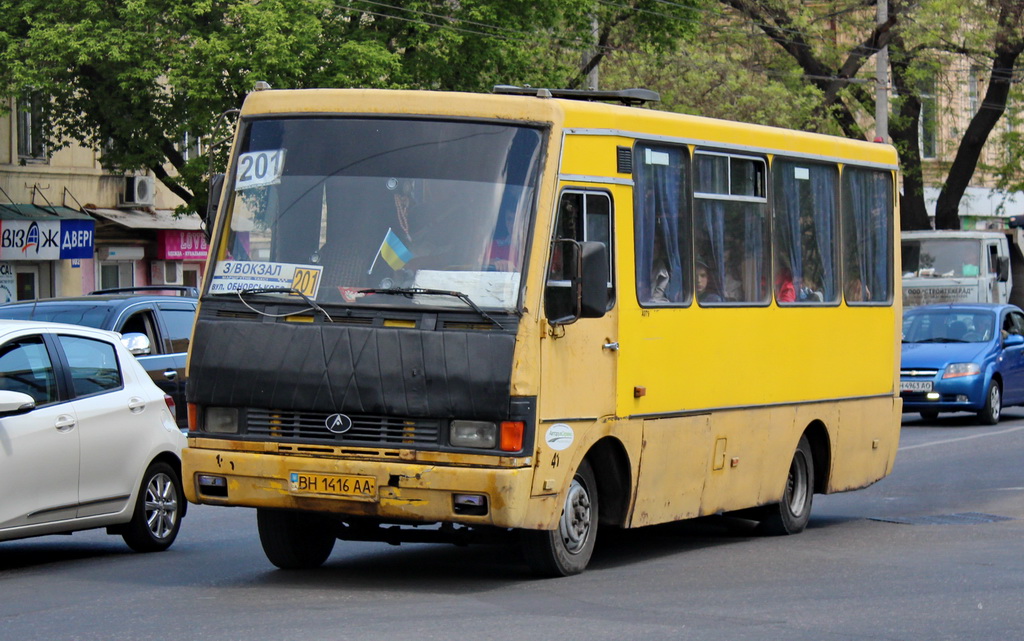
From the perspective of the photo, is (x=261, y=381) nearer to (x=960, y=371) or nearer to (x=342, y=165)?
(x=342, y=165)

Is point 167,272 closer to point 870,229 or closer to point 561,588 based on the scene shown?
point 870,229

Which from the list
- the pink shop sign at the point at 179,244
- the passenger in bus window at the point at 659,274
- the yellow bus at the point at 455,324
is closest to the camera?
the yellow bus at the point at 455,324

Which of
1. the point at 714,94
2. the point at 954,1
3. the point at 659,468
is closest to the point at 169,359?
the point at 659,468

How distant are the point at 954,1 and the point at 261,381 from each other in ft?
102

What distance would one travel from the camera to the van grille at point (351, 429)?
343 inches

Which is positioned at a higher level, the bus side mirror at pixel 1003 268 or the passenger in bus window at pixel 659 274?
the bus side mirror at pixel 1003 268

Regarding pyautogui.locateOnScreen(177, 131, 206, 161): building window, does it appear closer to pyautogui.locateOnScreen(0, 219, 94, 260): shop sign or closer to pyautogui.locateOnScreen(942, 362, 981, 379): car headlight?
pyautogui.locateOnScreen(0, 219, 94, 260): shop sign

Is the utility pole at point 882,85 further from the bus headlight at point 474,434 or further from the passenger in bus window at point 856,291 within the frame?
the bus headlight at point 474,434

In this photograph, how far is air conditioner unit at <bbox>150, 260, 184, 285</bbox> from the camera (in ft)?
134

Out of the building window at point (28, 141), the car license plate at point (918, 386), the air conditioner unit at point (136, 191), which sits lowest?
the car license plate at point (918, 386)

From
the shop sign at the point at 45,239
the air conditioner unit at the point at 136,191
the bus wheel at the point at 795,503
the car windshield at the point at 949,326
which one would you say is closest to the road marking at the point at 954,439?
the car windshield at the point at 949,326

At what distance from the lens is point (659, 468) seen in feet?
33.4

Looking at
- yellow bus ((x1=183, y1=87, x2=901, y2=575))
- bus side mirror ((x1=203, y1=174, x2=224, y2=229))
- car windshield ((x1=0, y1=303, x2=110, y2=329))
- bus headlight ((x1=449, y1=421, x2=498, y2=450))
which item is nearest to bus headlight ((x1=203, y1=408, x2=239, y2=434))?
yellow bus ((x1=183, y1=87, x2=901, y2=575))

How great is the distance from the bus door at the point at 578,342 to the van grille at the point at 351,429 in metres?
0.65
